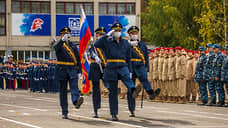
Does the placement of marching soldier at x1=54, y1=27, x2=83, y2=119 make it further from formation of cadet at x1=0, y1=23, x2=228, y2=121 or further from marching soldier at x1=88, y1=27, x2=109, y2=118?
marching soldier at x1=88, y1=27, x2=109, y2=118

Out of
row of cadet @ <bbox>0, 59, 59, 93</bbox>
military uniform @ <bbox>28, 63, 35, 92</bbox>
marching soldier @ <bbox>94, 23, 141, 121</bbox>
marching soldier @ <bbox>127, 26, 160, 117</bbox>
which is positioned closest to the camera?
marching soldier @ <bbox>94, 23, 141, 121</bbox>

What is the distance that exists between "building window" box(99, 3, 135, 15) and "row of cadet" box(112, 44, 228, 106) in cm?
3437

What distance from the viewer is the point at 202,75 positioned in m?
18.3

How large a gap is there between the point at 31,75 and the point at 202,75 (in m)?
15.8

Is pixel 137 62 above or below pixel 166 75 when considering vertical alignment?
above

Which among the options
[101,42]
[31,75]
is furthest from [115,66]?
[31,75]

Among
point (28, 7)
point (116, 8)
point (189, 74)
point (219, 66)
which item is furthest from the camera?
point (116, 8)

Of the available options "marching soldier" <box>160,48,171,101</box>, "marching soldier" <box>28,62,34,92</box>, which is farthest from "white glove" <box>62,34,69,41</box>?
"marching soldier" <box>28,62,34,92</box>

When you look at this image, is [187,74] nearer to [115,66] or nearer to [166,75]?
[166,75]

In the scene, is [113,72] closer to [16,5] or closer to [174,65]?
[174,65]

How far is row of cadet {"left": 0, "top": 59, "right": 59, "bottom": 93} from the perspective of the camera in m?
30.5

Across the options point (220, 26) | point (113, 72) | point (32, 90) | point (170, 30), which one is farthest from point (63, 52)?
point (170, 30)

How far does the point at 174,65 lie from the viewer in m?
19.8

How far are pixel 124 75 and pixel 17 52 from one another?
42237mm
